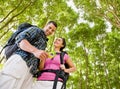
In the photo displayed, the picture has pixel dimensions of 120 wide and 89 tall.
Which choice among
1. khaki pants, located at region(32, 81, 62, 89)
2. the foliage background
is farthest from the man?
the foliage background

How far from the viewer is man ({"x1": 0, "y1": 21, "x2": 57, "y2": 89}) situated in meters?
3.41

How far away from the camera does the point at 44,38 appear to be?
12.8 ft

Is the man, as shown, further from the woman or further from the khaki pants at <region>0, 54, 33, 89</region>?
the woman

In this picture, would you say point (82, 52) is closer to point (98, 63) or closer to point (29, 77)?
point (98, 63)

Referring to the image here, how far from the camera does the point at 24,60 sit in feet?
11.7

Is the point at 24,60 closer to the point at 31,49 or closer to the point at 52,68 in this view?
the point at 31,49

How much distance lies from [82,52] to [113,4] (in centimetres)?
1209

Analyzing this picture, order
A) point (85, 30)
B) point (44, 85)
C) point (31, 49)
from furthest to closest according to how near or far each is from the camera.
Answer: point (85, 30), point (44, 85), point (31, 49)

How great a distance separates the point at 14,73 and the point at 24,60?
0.24 m

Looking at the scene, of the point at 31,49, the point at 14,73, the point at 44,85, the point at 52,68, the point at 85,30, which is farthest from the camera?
the point at 85,30

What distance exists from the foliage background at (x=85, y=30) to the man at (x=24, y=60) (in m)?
12.3

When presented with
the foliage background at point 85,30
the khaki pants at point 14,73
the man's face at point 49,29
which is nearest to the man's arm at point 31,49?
the khaki pants at point 14,73

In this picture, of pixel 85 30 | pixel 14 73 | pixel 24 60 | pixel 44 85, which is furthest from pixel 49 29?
pixel 85 30

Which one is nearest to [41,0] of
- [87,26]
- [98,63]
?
[87,26]
